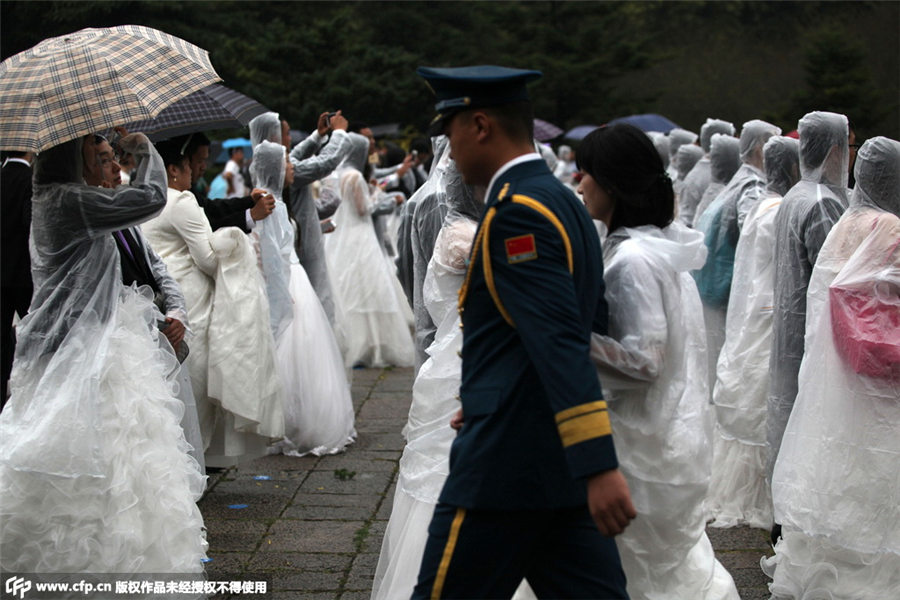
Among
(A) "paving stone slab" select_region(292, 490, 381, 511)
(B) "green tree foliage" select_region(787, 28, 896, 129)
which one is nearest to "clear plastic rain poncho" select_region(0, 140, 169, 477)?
(A) "paving stone slab" select_region(292, 490, 381, 511)

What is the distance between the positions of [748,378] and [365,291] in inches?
210

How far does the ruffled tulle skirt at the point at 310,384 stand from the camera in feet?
23.6

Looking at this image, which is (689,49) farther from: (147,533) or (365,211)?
(147,533)

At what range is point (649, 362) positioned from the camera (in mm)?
2980

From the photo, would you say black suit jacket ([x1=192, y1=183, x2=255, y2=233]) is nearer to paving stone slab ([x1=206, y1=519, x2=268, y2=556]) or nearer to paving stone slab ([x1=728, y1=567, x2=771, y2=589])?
paving stone slab ([x1=206, y1=519, x2=268, y2=556])

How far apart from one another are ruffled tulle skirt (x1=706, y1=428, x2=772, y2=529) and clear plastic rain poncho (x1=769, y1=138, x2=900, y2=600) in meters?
1.11

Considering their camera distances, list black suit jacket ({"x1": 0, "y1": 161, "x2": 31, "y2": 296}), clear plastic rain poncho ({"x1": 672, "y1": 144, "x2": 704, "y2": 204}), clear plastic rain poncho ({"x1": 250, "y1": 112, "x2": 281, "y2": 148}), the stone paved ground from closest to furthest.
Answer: the stone paved ground < black suit jacket ({"x1": 0, "y1": 161, "x2": 31, "y2": 296}) < clear plastic rain poncho ({"x1": 250, "y1": 112, "x2": 281, "y2": 148}) < clear plastic rain poncho ({"x1": 672, "y1": 144, "x2": 704, "y2": 204})

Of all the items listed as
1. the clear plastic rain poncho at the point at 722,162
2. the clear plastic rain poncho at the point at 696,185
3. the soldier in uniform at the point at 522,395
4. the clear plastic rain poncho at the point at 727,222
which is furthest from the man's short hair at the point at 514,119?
the clear plastic rain poncho at the point at 696,185

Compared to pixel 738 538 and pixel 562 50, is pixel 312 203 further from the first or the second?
pixel 562 50

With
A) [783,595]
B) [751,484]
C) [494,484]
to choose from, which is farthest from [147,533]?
[751,484]

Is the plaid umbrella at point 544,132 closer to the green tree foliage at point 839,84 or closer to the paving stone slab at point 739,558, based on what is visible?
the green tree foliage at point 839,84

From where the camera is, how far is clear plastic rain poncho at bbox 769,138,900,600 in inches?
169

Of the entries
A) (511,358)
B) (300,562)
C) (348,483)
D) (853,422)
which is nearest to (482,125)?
(511,358)

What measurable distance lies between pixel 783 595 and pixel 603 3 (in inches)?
1099
